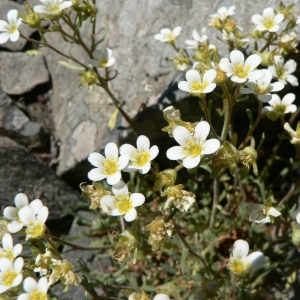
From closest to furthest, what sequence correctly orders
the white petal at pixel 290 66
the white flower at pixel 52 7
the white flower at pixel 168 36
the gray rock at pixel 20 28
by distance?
the white flower at pixel 52 7 < the white petal at pixel 290 66 < the white flower at pixel 168 36 < the gray rock at pixel 20 28

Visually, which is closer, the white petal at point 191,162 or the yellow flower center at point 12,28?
the white petal at point 191,162

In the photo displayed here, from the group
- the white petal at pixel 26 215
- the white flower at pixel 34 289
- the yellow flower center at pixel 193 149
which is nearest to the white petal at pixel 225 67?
the yellow flower center at pixel 193 149

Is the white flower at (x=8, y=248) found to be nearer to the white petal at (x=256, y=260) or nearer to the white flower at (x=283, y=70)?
the white petal at (x=256, y=260)

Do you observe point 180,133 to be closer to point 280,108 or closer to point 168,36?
point 280,108

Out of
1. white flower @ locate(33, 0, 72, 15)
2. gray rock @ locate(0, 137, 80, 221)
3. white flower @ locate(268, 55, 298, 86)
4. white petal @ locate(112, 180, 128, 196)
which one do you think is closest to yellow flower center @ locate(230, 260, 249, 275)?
white petal @ locate(112, 180, 128, 196)

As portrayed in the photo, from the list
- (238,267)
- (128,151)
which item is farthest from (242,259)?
(128,151)

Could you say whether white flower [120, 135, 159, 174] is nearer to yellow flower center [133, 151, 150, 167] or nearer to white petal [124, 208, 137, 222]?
yellow flower center [133, 151, 150, 167]

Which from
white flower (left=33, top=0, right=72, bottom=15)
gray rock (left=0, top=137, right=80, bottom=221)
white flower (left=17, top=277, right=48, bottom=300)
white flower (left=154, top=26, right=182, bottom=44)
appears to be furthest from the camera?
gray rock (left=0, top=137, right=80, bottom=221)
